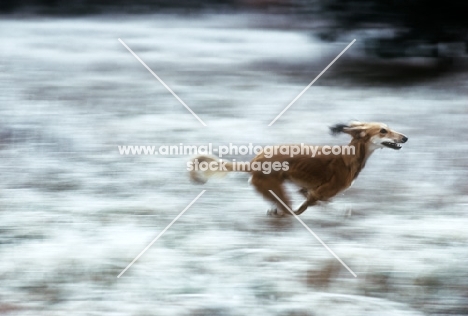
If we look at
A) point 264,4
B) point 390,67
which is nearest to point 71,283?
point 390,67

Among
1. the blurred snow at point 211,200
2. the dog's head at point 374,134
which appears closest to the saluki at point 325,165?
the dog's head at point 374,134

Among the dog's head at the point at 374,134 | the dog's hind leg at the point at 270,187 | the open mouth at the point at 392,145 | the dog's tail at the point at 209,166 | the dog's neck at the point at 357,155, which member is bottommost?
the dog's hind leg at the point at 270,187

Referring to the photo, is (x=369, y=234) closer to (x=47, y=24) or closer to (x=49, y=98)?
(x=49, y=98)

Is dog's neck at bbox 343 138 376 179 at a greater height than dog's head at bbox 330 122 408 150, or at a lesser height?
lesser

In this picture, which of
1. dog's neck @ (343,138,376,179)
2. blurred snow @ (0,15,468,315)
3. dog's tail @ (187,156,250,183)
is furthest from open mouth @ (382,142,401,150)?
dog's tail @ (187,156,250,183)

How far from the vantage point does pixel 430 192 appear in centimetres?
525

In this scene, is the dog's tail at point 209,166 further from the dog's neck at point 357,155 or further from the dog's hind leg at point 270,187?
the dog's neck at point 357,155

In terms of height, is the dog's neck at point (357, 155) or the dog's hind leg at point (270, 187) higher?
the dog's neck at point (357, 155)

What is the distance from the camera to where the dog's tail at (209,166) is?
174 inches

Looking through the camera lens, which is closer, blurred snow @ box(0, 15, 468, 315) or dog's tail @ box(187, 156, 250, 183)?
blurred snow @ box(0, 15, 468, 315)

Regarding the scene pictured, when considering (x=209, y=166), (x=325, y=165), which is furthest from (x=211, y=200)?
(x=325, y=165)

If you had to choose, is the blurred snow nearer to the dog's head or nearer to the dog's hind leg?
the dog's hind leg

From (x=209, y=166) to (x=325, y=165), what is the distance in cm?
73

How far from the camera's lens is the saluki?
433cm
